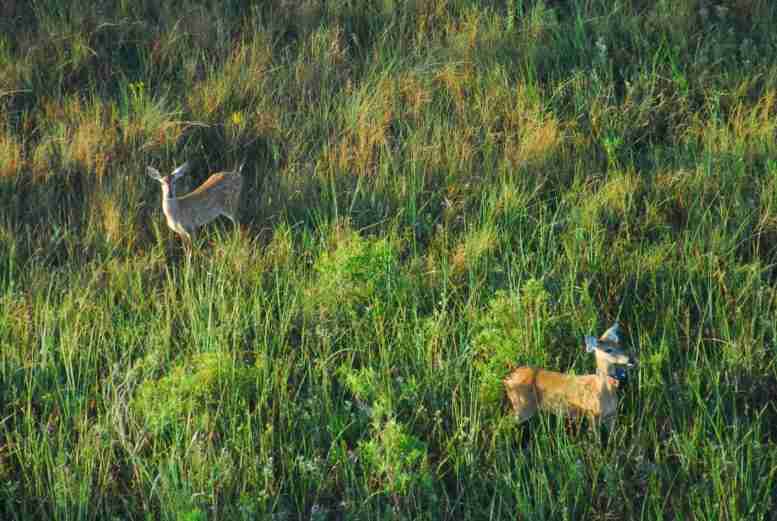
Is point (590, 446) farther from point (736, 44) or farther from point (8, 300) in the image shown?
point (736, 44)

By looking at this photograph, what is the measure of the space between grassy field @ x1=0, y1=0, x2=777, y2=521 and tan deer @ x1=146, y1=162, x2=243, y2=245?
16 cm

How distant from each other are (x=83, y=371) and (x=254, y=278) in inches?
36.6

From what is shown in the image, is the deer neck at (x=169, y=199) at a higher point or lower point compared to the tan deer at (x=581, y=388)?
higher

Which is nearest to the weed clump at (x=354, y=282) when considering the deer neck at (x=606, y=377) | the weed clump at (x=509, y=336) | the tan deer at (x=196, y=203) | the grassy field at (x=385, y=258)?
the grassy field at (x=385, y=258)

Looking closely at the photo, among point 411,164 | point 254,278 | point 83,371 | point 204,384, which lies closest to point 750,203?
point 411,164

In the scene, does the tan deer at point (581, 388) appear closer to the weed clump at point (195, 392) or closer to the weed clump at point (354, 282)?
the weed clump at point (354, 282)

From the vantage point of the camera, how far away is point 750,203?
540 centimetres

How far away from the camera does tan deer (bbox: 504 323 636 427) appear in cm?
408

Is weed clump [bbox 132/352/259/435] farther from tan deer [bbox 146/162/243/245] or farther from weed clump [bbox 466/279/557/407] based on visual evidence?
tan deer [bbox 146/162/243/245]

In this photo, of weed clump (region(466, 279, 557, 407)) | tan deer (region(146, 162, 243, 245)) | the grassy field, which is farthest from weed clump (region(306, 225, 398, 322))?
tan deer (region(146, 162, 243, 245))

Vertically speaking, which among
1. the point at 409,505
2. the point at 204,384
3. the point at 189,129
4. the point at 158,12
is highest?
the point at 158,12

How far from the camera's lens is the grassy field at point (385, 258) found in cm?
406

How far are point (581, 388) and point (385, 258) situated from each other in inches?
48.7

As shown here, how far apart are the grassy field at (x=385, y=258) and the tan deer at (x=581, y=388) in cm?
10
